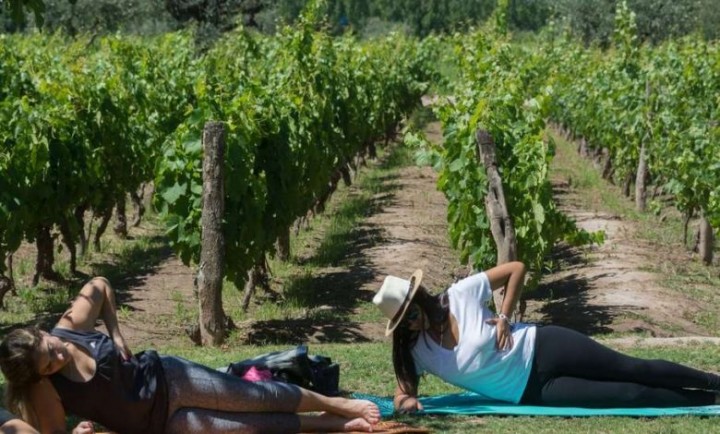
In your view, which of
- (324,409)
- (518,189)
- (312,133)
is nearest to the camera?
(324,409)

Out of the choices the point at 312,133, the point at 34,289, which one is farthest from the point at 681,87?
the point at 34,289

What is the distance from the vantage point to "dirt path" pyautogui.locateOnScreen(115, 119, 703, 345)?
36.2ft

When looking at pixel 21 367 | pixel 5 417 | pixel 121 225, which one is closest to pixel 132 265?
pixel 121 225

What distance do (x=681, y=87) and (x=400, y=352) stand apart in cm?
1320

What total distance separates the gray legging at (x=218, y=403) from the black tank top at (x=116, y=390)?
6 cm

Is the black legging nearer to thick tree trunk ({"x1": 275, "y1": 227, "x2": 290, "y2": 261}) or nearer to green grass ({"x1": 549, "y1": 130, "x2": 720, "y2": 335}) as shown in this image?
green grass ({"x1": 549, "y1": 130, "x2": 720, "y2": 335})

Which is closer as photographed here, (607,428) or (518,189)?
(607,428)

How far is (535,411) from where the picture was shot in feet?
21.0

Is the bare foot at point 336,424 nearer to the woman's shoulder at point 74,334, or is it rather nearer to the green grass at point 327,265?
the woman's shoulder at point 74,334

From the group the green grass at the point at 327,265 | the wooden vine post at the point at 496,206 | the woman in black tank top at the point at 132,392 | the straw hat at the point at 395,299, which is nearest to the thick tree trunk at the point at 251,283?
the green grass at the point at 327,265

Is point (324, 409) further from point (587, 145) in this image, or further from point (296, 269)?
point (587, 145)

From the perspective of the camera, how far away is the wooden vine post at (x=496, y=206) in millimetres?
10086

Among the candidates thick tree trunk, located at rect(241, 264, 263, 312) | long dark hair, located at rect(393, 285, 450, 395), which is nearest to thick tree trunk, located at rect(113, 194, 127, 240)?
thick tree trunk, located at rect(241, 264, 263, 312)

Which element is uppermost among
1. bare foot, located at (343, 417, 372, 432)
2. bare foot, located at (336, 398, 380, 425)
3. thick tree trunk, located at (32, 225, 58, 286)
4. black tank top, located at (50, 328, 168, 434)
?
black tank top, located at (50, 328, 168, 434)
